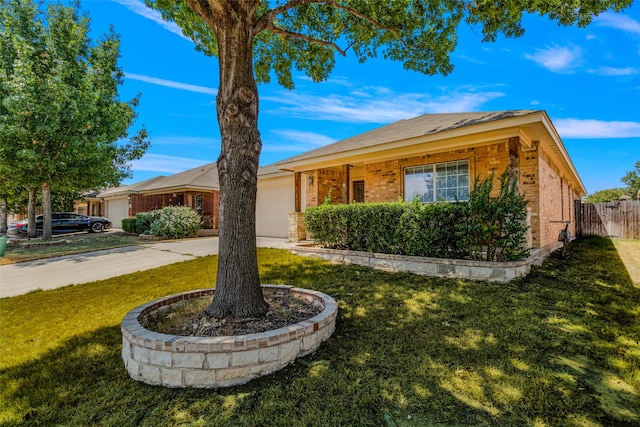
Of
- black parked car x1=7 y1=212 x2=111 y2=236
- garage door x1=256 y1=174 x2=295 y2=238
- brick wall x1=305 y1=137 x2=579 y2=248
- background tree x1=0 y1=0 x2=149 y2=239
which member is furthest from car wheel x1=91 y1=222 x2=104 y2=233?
brick wall x1=305 y1=137 x2=579 y2=248

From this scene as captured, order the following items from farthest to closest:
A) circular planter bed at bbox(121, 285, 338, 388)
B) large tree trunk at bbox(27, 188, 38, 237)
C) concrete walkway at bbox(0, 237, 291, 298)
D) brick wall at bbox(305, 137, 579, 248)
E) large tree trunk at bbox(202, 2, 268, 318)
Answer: large tree trunk at bbox(27, 188, 38, 237) < brick wall at bbox(305, 137, 579, 248) < concrete walkway at bbox(0, 237, 291, 298) < large tree trunk at bbox(202, 2, 268, 318) < circular planter bed at bbox(121, 285, 338, 388)

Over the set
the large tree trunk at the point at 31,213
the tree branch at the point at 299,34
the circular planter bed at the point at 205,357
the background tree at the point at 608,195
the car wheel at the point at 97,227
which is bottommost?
the circular planter bed at the point at 205,357

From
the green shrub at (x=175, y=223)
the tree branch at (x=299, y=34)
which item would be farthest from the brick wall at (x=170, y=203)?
the tree branch at (x=299, y=34)

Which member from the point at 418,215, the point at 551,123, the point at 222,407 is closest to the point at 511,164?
the point at 551,123

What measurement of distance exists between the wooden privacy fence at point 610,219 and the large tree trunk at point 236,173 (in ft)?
63.3

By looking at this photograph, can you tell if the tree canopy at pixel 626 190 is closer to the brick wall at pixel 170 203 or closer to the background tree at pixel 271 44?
the background tree at pixel 271 44

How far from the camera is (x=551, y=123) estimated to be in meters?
7.21

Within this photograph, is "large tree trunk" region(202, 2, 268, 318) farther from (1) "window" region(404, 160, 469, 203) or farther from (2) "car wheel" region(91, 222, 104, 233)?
(2) "car wheel" region(91, 222, 104, 233)

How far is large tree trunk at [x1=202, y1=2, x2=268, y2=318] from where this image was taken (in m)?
3.61

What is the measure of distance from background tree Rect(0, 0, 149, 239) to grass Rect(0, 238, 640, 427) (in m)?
10.0

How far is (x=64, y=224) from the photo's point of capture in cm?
1881

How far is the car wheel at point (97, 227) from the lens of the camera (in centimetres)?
2042

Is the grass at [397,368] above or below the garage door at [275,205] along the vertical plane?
below

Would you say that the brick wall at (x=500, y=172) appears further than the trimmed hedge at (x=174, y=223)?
No
